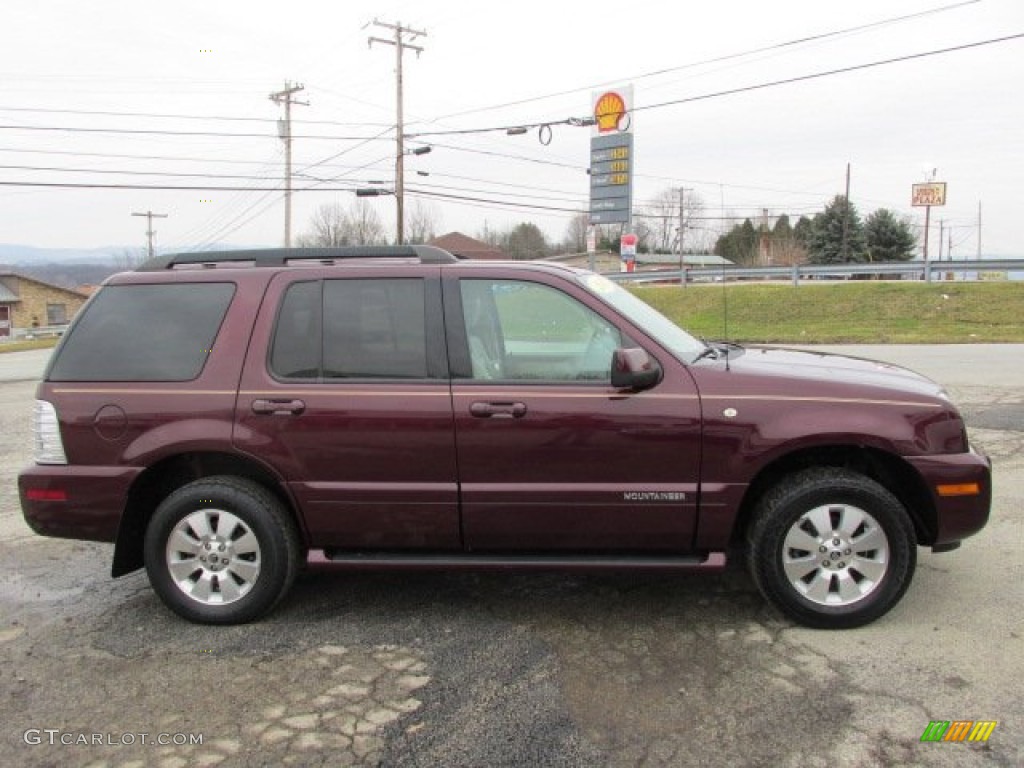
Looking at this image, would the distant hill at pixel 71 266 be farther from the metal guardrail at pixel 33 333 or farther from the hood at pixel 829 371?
the hood at pixel 829 371

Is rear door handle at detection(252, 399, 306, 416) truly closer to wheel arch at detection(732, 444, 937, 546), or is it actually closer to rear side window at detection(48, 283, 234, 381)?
rear side window at detection(48, 283, 234, 381)

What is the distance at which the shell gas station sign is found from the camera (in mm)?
29016

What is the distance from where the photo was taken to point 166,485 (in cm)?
421

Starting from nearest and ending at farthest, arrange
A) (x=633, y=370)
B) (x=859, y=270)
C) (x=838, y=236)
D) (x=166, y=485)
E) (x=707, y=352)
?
(x=633, y=370) < (x=166, y=485) < (x=707, y=352) < (x=859, y=270) < (x=838, y=236)

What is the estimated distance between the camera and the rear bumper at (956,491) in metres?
3.73

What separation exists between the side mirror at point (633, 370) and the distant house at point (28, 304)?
241 ft

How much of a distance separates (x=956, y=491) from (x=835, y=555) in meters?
0.61

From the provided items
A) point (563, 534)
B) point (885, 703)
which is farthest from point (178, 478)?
point (885, 703)

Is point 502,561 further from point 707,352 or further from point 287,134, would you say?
point 287,134

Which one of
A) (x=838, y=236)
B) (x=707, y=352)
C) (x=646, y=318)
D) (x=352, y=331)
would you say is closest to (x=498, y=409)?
(x=352, y=331)

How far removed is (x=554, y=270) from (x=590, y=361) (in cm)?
52

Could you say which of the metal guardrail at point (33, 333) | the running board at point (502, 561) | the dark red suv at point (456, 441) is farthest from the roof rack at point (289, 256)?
the metal guardrail at point (33, 333)

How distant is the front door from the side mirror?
0.05 m

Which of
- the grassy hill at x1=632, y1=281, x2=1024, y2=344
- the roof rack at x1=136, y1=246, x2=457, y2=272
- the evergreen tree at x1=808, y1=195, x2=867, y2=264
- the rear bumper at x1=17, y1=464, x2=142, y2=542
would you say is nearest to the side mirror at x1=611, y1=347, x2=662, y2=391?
the roof rack at x1=136, y1=246, x2=457, y2=272
